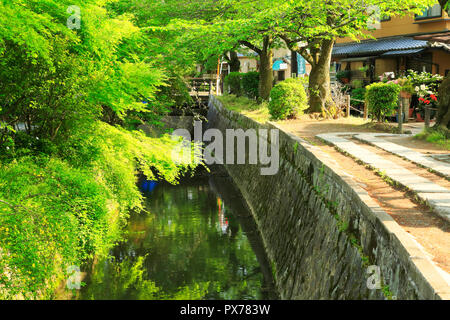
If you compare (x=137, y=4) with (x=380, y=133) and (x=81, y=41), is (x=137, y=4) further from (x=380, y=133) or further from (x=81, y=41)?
(x=380, y=133)

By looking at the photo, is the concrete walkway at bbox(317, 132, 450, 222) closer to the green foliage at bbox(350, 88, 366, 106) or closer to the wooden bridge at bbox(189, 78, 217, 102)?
the green foliage at bbox(350, 88, 366, 106)

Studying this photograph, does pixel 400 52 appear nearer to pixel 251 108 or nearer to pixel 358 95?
pixel 358 95

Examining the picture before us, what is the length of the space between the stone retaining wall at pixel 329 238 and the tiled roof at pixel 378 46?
1265 centimetres

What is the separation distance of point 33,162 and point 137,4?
559 inches

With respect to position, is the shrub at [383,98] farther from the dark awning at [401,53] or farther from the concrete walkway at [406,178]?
the dark awning at [401,53]

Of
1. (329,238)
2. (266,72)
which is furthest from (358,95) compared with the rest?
(329,238)

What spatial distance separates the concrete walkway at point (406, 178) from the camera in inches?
306

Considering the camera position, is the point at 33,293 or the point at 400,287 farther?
the point at 33,293

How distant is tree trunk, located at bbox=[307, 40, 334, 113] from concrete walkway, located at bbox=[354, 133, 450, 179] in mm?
4986

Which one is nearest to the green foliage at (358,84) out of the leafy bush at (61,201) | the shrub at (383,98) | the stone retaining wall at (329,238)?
the shrub at (383,98)

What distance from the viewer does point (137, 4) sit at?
80.0 feet

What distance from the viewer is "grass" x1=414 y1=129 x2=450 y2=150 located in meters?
13.6

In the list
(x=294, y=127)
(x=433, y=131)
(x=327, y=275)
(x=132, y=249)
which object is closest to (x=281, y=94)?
(x=294, y=127)

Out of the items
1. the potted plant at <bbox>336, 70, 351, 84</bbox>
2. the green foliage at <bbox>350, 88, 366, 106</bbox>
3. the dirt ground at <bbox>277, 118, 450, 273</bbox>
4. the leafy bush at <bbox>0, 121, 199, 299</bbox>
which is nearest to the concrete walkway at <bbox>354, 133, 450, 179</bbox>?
the dirt ground at <bbox>277, 118, 450, 273</bbox>
